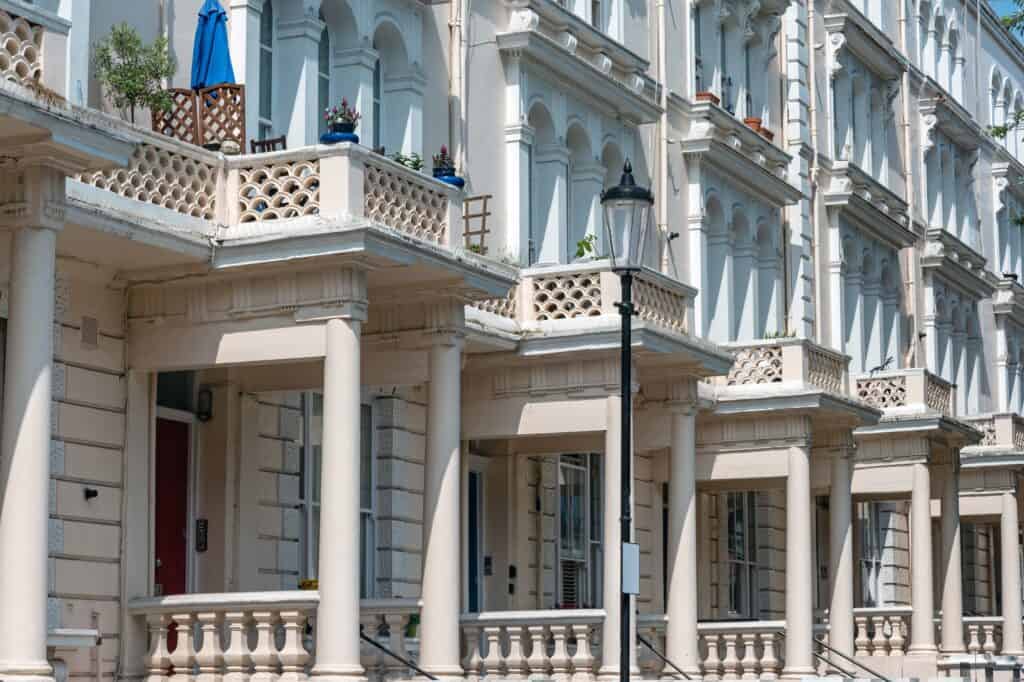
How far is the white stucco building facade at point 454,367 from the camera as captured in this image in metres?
17.4

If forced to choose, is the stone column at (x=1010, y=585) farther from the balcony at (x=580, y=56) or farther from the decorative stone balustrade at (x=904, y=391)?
the balcony at (x=580, y=56)

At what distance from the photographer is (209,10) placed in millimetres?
19172

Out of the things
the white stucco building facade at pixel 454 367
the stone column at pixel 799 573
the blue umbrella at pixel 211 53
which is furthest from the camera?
the stone column at pixel 799 573

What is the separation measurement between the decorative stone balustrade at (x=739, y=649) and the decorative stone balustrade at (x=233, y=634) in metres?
8.70

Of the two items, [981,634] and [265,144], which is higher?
[265,144]

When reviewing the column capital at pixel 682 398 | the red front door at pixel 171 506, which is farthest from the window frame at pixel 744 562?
the red front door at pixel 171 506

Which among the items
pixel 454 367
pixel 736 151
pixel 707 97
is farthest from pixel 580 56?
pixel 454 367

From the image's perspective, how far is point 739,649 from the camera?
26203 millimetres

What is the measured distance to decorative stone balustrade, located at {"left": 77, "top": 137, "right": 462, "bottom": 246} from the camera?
17703 mm

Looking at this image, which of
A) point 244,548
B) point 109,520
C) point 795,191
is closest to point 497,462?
point 244,548

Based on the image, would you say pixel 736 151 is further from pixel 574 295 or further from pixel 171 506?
pixel 171 506

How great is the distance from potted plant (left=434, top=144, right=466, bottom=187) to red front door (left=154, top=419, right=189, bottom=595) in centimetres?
364

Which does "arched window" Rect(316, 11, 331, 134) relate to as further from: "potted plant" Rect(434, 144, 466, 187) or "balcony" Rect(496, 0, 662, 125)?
"balcony" Rect(496, 0, 662, 125)

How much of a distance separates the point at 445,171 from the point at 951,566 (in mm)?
15785
